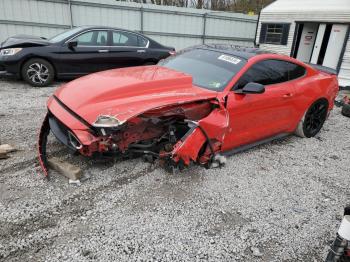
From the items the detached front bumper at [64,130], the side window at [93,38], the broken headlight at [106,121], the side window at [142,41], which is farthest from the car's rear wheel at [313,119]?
the side window at [93,38]

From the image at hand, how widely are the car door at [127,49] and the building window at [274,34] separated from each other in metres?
5.90

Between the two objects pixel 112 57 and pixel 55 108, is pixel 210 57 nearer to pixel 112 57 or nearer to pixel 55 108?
pixel 55 108

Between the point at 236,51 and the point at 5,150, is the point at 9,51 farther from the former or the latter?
the point at 236,51

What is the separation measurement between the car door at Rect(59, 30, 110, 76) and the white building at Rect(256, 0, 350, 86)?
23.2 ft

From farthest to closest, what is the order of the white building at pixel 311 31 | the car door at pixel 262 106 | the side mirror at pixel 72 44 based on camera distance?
the white building at pixel 311 31
the side mirror at pixel 72 44
the car door at pixel 262 106

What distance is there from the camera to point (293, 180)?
4.11 meters

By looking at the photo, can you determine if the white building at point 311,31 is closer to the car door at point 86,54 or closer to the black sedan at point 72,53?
the black sedan at point 72,53

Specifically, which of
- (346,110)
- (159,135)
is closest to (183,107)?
(159,135)

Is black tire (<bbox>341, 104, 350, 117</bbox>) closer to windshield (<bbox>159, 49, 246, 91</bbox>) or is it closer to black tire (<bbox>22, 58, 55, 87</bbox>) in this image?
windshield (<bbox>159, 49, 246, 91</bbox>)

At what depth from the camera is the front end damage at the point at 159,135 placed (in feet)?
10.7

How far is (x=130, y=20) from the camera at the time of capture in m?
12.4

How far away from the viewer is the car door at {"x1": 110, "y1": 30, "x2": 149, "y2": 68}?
27.0ft

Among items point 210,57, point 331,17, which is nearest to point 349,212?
point 210,57

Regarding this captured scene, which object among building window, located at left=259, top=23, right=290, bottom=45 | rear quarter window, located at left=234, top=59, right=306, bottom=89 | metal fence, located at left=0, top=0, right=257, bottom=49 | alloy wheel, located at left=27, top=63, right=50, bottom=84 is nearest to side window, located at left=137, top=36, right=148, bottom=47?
alloy wheel, located at left=27, top=63, right=50, bottom=84
